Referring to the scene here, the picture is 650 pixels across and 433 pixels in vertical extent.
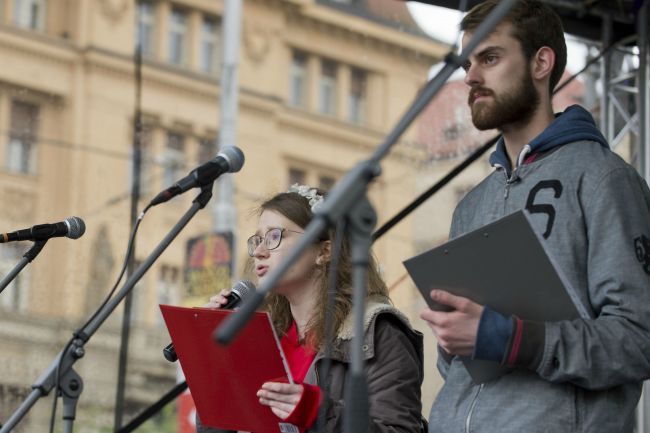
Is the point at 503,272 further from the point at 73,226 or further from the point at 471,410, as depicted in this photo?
the point at 73,226

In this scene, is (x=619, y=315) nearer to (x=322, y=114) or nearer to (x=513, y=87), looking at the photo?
(x=513, y=87)

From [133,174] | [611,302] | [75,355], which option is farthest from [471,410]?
[133,174]

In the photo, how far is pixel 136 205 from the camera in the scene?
21.7ft

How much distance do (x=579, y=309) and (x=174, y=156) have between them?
1200 cm

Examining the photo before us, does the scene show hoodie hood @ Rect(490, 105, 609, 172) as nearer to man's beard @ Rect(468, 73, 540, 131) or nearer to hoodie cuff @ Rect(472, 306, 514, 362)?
man's beard @ Rect(468, 73, 540, 131)

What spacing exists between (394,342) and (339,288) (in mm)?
Answer: 260

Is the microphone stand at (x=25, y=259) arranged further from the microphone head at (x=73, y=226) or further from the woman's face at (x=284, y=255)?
the woman's face at (x=284, y=255)

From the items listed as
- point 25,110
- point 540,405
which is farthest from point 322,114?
point 540,405

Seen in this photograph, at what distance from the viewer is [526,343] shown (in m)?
2.54

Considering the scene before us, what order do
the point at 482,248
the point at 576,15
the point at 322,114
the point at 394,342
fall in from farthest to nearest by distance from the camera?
the point at 322,114, the point at 576,15, the point at 394,342, the point at 482,248

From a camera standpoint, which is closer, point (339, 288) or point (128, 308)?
point (339, 288)

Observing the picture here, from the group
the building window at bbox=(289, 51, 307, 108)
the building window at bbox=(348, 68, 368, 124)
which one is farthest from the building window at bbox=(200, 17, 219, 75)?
the building window at bbox=(348, 68, 368, 124)

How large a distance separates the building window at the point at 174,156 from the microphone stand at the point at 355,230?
9548 millimetres

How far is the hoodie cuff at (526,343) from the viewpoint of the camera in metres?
2.54
